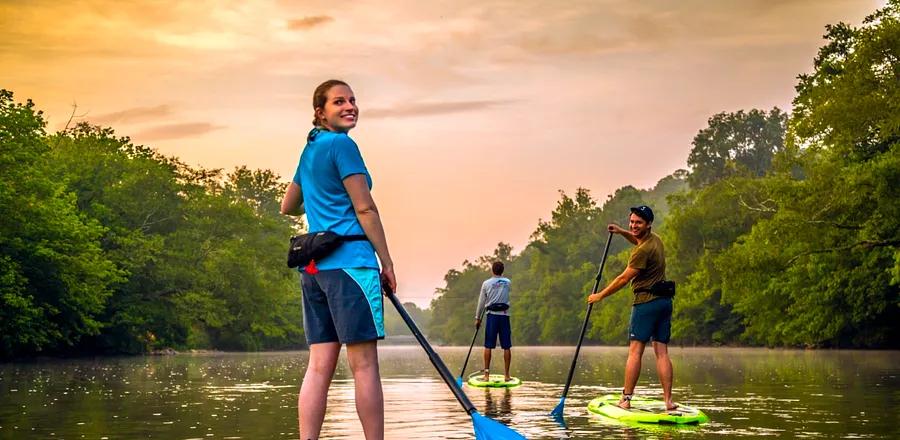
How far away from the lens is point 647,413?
12328 mm

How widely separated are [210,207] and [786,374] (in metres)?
57.5

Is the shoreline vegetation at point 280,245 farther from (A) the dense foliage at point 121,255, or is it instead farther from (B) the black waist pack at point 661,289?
(B) the black waist pack at point 661,289

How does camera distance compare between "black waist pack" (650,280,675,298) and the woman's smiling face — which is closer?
the woman's smiling face

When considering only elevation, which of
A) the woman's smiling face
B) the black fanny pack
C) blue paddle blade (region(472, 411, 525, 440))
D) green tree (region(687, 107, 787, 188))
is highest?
green tree (region(687, 107, 787, 188))

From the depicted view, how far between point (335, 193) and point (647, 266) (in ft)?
20.3

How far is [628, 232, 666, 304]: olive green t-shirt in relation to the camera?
12.7m

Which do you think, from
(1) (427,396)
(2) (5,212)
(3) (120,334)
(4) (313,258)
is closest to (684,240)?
(3) (120,334)

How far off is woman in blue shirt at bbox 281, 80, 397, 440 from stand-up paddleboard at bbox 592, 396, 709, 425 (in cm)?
541

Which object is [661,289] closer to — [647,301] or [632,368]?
[647,301]

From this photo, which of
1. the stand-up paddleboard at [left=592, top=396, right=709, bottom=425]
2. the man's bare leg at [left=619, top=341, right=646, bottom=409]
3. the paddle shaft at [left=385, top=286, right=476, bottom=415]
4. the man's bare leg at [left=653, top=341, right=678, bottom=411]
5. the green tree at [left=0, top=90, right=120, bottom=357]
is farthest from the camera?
the green tree at [left=0, top=90, right=120, bottom=357]

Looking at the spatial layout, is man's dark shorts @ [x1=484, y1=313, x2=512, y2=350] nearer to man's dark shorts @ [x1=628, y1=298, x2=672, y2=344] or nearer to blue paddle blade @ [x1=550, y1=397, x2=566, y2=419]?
blue paddle blade @ [x1=550, y1=397, x2=566, y2=419]

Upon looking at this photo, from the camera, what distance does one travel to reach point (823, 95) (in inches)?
1561

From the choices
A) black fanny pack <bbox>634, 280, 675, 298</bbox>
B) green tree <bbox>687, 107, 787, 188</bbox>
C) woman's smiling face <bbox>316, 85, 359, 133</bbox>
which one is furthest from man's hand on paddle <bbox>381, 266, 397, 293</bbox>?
green tree <bbox>687, 107, 787, 188</bbox>

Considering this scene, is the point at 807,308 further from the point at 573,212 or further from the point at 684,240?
the point at 573,212
